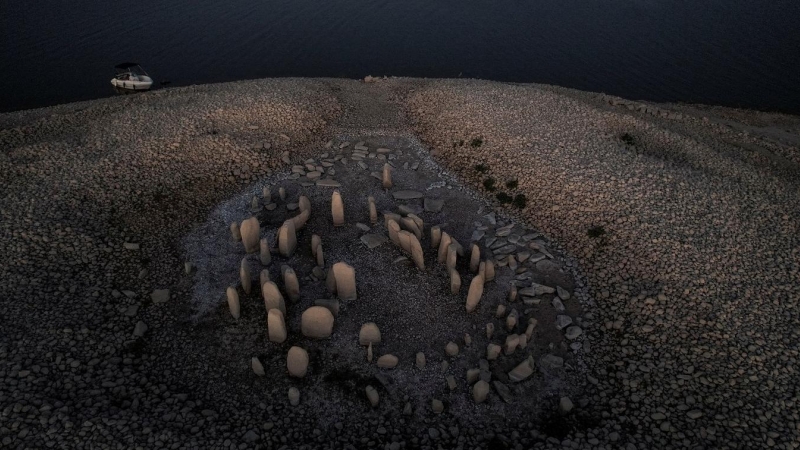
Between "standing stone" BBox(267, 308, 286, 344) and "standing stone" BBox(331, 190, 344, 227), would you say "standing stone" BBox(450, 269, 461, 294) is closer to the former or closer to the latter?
"standing stone" BBox(331, 190, 344, 227)

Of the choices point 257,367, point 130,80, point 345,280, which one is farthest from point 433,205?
point 130,80

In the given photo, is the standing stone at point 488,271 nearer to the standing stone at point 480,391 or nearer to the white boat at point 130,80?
the standing stone at point 480,391

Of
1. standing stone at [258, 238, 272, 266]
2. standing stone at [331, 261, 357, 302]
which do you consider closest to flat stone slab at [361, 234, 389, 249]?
standing stone at [331, 261, 357, 302]

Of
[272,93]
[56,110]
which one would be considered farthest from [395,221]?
[56,110]

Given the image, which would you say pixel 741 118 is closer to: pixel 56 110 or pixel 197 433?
pixel 197 433

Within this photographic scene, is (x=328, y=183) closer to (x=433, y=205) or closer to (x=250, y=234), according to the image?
(x=433, y=205)

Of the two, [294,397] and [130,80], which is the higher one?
[130,80]

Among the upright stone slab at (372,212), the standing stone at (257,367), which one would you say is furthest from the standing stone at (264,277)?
the upright stone slab at (372,212)
